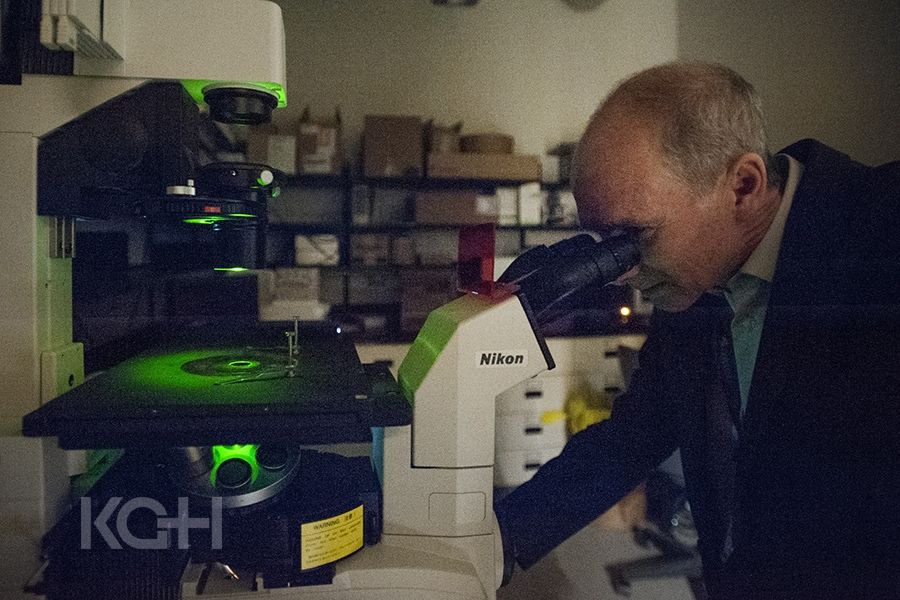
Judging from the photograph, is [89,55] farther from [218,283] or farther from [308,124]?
[308,124]

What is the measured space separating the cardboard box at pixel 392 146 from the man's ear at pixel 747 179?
2240 millimetres

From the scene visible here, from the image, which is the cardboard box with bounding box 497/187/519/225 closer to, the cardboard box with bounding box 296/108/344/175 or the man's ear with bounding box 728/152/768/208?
the cardboard box with bounding box 296/108/344/175

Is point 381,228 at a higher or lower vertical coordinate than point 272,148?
lower

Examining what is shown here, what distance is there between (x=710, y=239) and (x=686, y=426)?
0.31 metres

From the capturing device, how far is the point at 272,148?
288 cm

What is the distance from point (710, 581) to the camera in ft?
3.30

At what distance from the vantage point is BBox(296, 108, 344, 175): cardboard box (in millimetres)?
2924

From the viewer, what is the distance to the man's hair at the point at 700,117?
2.82 feet

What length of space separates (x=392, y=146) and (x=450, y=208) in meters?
0.40

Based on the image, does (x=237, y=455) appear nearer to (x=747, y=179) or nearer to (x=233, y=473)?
(x=233, y=473)

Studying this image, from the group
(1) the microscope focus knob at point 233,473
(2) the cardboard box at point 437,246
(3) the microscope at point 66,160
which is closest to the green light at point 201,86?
(3) the microscope at point 66,160

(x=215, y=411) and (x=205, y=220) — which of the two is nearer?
(x=215, y=411)

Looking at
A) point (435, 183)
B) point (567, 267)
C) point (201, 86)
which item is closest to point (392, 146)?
point (435, 183)

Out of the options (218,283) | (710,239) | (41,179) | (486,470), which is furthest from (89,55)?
(218,283)
